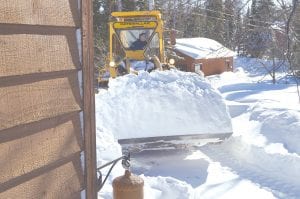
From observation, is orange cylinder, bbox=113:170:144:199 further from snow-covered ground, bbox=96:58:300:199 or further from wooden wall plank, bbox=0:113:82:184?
snow-covered ground, bbox=96:58:300:199

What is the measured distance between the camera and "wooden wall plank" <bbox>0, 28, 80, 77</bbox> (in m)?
2.05

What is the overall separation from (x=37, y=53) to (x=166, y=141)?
5.36m

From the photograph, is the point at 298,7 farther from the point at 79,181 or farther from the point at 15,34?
the point at 15,34

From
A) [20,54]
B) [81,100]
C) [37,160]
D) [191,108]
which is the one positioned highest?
[20,54]

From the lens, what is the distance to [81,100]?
268cm

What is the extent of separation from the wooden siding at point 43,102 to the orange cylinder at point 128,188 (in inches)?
13.2

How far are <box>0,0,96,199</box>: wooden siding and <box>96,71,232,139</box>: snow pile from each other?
4.67 meters

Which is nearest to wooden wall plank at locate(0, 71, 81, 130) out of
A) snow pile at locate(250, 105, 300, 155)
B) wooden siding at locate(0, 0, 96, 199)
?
wooden siding at locate(0, 0, 96, 199)

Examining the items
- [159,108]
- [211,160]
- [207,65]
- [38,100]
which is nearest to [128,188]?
[38,100]

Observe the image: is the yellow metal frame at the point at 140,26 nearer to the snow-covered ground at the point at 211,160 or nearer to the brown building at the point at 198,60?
the snow-covered ground at the point at 211,160

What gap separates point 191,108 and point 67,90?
5.47 meters

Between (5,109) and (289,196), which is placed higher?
(5,109)

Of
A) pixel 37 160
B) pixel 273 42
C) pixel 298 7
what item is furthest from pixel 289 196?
pixel 37 160

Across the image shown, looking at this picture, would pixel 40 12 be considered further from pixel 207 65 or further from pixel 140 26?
pixel 207 65
